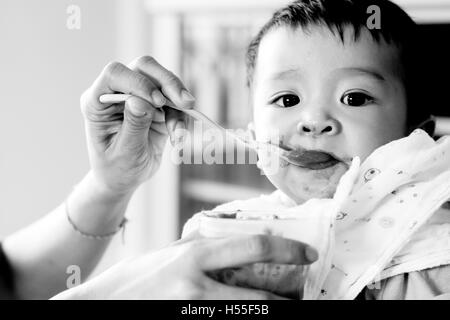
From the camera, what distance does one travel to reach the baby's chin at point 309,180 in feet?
2.24

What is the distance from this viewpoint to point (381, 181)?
2.02 ft

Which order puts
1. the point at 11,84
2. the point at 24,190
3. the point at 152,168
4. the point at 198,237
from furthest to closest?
the point at 24,190 → the point at 11,84 → the point at 152,168 → the point at 198,237

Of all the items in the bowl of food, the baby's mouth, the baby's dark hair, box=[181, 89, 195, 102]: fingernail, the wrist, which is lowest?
the wrist

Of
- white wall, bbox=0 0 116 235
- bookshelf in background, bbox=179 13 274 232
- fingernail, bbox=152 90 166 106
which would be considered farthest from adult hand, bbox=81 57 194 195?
bookshelf in background, bbox=179 13 274 232

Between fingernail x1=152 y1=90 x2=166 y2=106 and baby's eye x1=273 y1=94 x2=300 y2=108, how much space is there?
0.54 ft

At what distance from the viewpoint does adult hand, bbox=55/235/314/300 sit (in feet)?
1.62

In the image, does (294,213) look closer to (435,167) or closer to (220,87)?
(435,167)

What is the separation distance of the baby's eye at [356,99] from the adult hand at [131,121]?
203 mm

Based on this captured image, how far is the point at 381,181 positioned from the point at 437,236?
0.28ft

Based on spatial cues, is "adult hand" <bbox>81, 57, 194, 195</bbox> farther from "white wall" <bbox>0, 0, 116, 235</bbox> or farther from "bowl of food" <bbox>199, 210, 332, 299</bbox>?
"white wall" <bbox>0, 0, 116, 235</bbox>

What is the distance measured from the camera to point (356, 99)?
0.70m

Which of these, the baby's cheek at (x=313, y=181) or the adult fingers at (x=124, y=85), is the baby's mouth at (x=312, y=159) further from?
the adult fingers at (x=124, y=85)

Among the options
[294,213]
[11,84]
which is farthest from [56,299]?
[11,84]
